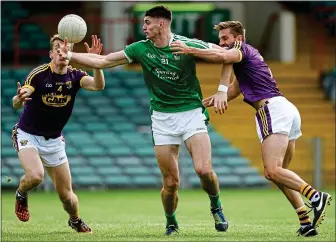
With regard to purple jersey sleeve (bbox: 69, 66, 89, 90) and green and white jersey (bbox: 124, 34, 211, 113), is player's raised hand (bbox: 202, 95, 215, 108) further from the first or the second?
purple jersey sleeve (bbox: 69, 66, 89, 90)

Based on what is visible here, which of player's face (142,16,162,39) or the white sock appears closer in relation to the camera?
the white sock

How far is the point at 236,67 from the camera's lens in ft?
37.6

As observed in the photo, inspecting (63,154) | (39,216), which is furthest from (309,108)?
(63,154)

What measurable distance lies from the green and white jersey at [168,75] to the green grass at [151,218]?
59.0 inches

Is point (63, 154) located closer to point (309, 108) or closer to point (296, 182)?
point (296, 182)

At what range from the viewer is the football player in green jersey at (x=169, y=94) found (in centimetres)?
1134

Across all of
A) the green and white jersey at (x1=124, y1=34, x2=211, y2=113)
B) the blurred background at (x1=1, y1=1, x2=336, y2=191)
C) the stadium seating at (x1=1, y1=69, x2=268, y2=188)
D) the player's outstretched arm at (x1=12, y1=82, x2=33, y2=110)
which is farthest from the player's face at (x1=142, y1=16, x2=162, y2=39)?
the stadium seating at (x1=1, y1=69, x2=268, y2=188)

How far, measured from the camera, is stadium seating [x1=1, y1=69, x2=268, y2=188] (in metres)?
23.3

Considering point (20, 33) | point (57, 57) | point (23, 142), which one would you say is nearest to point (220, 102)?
point (57, 57)

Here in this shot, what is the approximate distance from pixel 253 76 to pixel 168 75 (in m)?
0.96

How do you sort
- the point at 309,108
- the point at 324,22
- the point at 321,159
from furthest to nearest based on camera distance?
the point at 324,22
the point at 309,108
the point at 321,159

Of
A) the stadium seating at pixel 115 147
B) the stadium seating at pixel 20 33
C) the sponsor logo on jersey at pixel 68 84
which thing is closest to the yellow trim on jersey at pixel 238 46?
the sponsor logo on jersey at pixel 68 84

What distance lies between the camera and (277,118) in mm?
11219

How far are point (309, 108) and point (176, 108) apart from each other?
1550 centimetres
